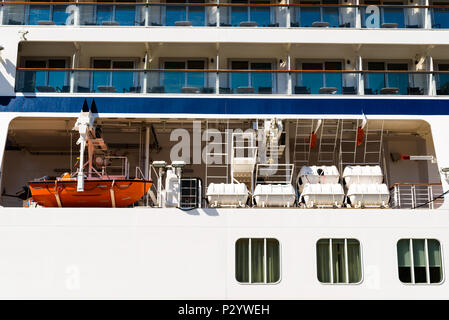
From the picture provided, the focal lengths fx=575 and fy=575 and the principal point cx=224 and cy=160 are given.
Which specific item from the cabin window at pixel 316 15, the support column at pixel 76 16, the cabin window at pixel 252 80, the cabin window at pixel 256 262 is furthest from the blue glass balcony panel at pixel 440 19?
the support column at pixel 76 16

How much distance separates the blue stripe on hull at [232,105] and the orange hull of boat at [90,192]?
2534 mm

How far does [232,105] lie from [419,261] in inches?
232

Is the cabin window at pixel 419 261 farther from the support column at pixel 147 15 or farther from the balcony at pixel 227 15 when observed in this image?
the support column at pixel 147 15

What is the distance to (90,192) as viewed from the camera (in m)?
12.8

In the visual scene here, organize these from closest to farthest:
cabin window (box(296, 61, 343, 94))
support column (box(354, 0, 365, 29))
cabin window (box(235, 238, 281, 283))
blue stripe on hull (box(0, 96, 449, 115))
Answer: cabin window (box(235, 238, 281, 283)), blue stripe on hull (box(0, 96, 449, 115)), cabin window (box(296, 61, 343, 94)), support column (box(354, 0, 365, 29))

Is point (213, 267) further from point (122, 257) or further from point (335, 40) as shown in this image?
point (335, 40)

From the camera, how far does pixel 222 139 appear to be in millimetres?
16047

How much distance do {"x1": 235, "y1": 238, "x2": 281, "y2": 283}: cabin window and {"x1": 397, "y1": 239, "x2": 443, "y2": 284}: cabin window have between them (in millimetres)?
2646

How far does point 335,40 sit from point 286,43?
132cm

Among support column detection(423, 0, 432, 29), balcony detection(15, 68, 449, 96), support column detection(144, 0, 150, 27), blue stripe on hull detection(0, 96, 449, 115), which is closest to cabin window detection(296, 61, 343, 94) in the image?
balcony detection(15, 68, 449, 96)

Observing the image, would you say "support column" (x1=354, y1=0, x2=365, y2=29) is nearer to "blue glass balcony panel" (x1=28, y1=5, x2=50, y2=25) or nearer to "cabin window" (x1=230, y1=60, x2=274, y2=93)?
"cabin window" (x1=230, y1=60, x2=274, y2=93)

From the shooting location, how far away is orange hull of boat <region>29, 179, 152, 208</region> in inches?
499

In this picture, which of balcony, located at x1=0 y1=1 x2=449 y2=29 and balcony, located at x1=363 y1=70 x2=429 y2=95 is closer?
balcony, located at x1=363 y1=70 x2=429 y2=95

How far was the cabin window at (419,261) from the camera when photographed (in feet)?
39.7
